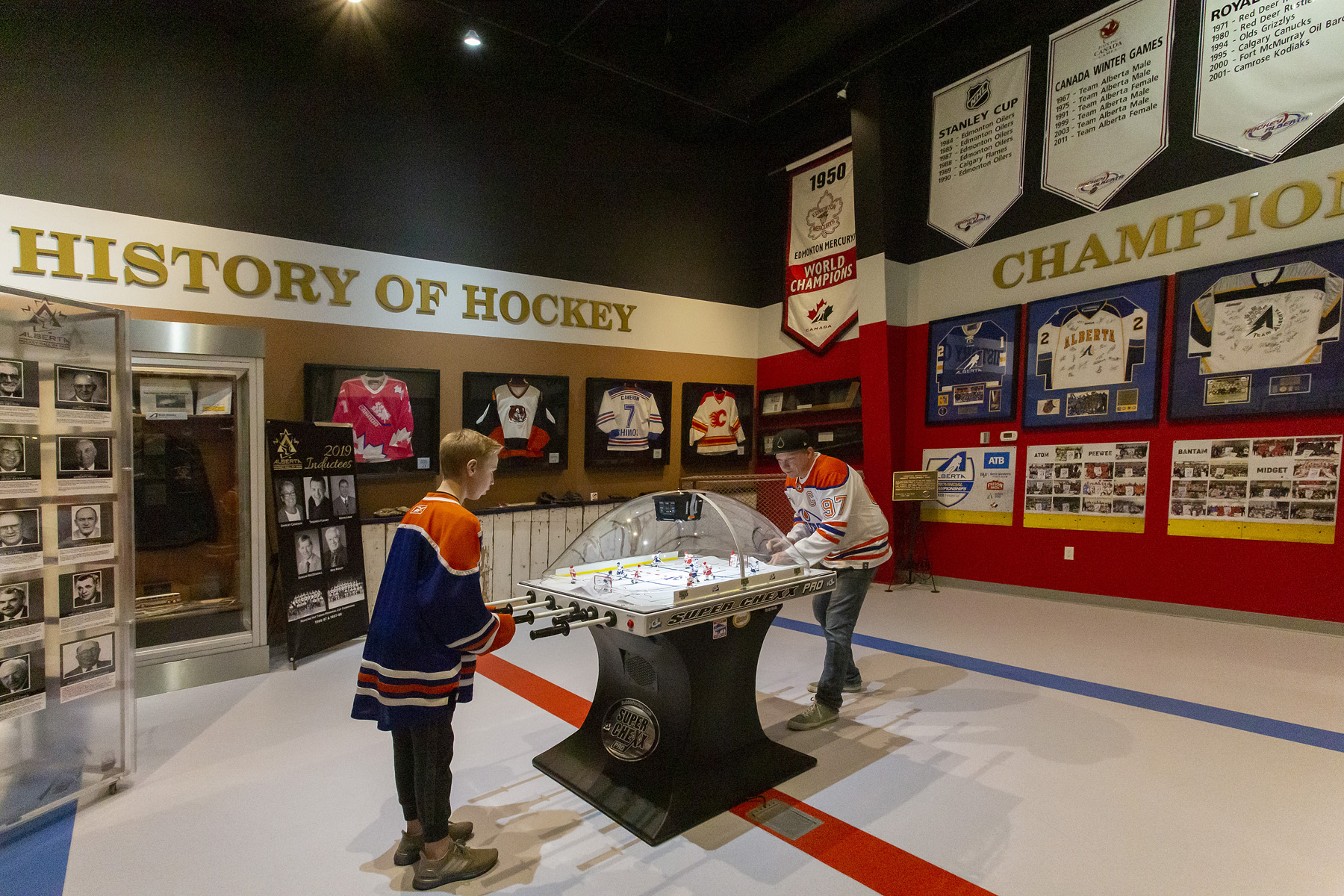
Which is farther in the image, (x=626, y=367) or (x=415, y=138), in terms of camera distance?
(x=626, y=367)

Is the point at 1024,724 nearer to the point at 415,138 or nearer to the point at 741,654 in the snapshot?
the point at 741,654

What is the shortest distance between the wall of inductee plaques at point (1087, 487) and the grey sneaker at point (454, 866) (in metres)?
5.70

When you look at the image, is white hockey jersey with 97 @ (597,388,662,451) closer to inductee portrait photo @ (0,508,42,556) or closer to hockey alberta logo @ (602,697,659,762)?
hockey alberta logo @ (602,697,659,762)

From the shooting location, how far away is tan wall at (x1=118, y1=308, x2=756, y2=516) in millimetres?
4914

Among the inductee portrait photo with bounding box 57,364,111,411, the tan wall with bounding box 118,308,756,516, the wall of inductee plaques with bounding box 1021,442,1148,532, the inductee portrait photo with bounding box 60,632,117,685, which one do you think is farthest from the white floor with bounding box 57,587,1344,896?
the tan wall with bounding box 118,308,756,516

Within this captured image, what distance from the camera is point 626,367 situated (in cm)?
691

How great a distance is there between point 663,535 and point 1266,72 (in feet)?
19.3

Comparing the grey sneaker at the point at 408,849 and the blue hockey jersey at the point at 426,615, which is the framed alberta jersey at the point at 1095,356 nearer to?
the blue hockey jersey at the point at 426,615

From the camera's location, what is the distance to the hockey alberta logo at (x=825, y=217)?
727 cm

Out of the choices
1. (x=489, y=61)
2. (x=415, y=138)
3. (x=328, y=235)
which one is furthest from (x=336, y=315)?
(x=489, y=61)

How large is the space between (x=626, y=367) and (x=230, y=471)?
3812 mm

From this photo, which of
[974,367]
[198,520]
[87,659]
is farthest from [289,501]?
[974,367]

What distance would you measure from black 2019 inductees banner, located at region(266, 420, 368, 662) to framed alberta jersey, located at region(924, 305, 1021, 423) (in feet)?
18.9

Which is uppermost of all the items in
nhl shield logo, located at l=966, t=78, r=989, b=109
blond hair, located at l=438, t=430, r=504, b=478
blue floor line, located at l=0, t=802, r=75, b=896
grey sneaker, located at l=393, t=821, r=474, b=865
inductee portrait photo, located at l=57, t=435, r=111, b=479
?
nhl shield logo, located at l=966, t=78, r=989, b=109
